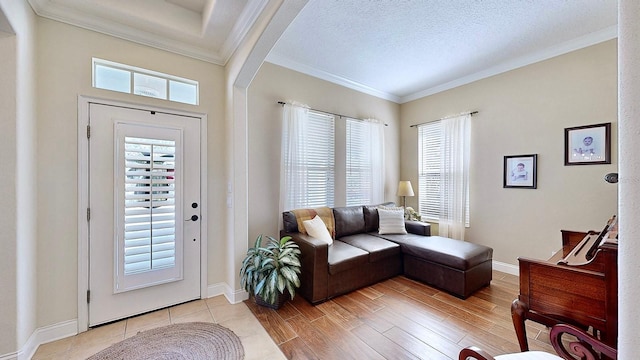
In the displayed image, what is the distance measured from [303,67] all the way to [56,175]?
2.93m

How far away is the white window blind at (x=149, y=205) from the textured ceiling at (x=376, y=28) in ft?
3.53

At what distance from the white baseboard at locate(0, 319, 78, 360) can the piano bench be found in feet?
11.5

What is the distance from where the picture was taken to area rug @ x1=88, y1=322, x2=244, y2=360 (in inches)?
73.2

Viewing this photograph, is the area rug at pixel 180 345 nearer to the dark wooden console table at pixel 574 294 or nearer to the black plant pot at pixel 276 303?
the black plant pot at pixel 276 303

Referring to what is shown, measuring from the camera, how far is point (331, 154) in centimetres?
386

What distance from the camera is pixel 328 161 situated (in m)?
3.82

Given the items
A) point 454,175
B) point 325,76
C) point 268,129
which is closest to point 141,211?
point 268,129

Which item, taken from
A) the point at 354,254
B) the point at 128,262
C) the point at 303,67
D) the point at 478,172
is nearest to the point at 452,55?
the point at 478,172

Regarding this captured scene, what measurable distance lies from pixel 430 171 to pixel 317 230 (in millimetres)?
2464

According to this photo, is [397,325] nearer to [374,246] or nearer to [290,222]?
[374,246]

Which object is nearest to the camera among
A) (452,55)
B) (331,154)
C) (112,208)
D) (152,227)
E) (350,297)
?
(112,208)

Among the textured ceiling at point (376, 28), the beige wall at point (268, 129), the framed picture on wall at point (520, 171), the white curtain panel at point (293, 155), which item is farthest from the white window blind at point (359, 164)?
the framed picture on wall at point (520, 171)

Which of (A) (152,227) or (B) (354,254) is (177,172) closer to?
(A) (152,227)

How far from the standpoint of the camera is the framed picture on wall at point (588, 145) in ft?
8.75
